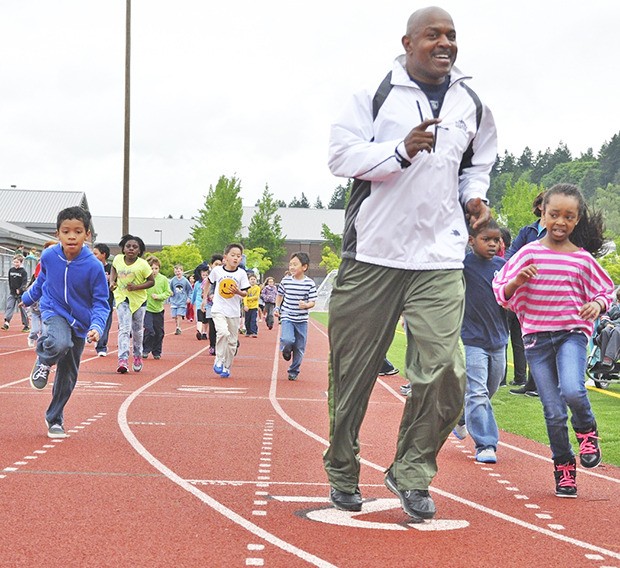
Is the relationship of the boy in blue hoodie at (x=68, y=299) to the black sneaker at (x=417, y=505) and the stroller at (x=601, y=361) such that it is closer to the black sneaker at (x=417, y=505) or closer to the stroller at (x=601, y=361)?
the black sneaker at (x=417, y=505)

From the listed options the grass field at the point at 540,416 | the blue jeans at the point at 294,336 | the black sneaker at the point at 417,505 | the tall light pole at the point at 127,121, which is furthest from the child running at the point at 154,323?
the tall light pole at the point at 127,121

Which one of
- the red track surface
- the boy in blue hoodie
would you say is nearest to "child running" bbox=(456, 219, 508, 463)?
the red track surface

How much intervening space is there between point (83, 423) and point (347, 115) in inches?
196

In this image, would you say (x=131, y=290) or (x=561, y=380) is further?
(x=131, y=290)

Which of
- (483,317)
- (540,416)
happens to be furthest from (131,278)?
(483,317)

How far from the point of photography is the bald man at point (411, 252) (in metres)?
5.17

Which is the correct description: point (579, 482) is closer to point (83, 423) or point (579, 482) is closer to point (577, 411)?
point (577, 411)

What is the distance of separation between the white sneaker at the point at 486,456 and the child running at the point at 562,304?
1341 millimetres

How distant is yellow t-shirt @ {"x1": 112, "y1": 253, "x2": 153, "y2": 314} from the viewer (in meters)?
16.0

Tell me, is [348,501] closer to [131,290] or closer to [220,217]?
[131,290]

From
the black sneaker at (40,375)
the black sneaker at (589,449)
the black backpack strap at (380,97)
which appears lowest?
the black sneaker at (589,449)

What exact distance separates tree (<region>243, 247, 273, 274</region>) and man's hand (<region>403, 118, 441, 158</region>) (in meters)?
96.0

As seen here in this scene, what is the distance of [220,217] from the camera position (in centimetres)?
9600

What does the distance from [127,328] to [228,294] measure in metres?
1.74
